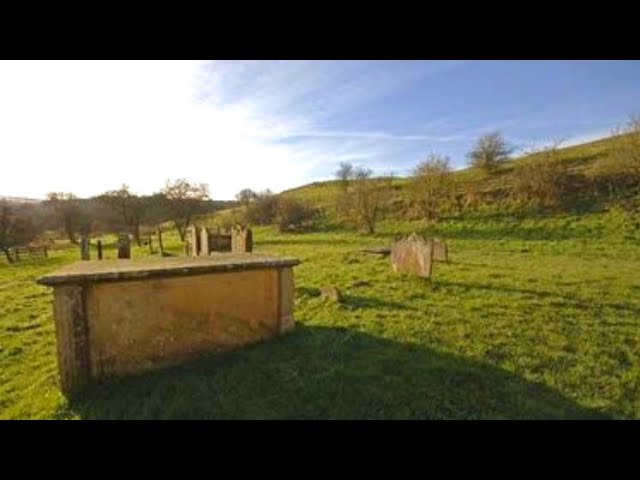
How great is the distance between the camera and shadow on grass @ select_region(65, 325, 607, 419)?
4750 mm

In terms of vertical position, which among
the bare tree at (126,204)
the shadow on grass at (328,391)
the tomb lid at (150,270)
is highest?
the bare tree at (126,204)

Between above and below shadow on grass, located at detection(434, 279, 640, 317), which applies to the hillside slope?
above

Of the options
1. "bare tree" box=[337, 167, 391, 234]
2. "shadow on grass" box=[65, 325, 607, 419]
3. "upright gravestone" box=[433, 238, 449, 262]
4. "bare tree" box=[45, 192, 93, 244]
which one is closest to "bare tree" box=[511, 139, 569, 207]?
"bare tree" box=[337, 167, 391, 234]

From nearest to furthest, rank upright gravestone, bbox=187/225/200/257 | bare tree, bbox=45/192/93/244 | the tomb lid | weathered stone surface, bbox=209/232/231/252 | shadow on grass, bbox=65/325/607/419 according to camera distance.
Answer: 1. shadow on grass, bbox=65/325/607/419
2. the tomb lid
3. weathered stone surface, bbox=209/232/231/252
4. upright gravestone, bbox=187/225/200/257
5. bare tree, bbox=45/192/93/244

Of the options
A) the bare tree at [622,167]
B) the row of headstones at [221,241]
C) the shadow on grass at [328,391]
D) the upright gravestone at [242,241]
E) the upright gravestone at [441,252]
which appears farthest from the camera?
the bare tree at [622,167]

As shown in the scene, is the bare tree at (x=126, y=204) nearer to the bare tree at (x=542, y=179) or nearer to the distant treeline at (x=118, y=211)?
the distant treeline at (x=118, y=211)

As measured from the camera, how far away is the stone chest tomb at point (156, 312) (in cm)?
539

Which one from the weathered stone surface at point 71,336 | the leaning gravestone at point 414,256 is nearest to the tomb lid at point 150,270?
the weathered stone surface at point 71,336

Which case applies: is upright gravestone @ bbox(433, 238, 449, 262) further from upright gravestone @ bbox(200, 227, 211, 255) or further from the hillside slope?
→ the hillside slope

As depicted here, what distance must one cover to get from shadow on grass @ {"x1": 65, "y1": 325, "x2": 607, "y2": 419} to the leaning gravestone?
622 centimetres

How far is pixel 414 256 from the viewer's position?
42.1 ft

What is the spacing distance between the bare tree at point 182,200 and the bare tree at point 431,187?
2559 centimetres

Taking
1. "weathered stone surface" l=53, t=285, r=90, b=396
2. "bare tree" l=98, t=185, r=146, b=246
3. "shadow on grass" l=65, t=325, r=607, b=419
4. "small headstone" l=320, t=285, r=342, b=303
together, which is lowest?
"shadow on grass" l=65, t=325, r=607, b=419

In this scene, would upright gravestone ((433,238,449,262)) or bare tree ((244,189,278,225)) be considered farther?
bare tree ((244,189,278,225))
